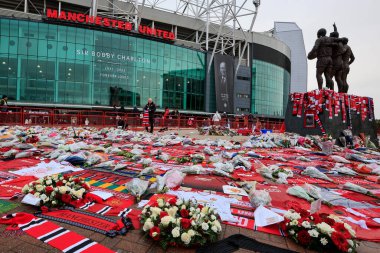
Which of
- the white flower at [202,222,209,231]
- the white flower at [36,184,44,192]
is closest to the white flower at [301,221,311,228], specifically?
the white flower at [202,222,209,231]

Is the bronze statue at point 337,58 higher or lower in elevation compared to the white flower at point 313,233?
higher

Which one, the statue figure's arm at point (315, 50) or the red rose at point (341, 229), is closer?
the red rose at point (341, 229)

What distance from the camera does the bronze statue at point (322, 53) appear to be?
41.1 ft

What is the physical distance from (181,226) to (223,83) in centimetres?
4225

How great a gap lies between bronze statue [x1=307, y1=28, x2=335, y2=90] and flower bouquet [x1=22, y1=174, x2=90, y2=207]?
522 inches

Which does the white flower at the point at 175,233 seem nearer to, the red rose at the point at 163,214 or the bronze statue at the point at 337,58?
the red rose at the point at 163,214

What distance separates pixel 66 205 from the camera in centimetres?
284

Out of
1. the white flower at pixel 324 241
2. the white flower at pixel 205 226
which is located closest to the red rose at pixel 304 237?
the white flower at pixel 324 241

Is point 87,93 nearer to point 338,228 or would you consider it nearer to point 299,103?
point 299,103

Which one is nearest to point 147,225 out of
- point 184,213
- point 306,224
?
point 184,213

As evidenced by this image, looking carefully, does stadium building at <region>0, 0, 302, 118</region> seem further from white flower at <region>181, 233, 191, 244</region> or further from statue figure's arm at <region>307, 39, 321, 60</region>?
white flower at <region>181, 233, 191, 244</region>

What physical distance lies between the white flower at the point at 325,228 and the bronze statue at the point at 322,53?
40.9 feet

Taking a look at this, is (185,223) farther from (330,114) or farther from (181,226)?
(330,114)

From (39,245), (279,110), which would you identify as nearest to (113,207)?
(39,245)
